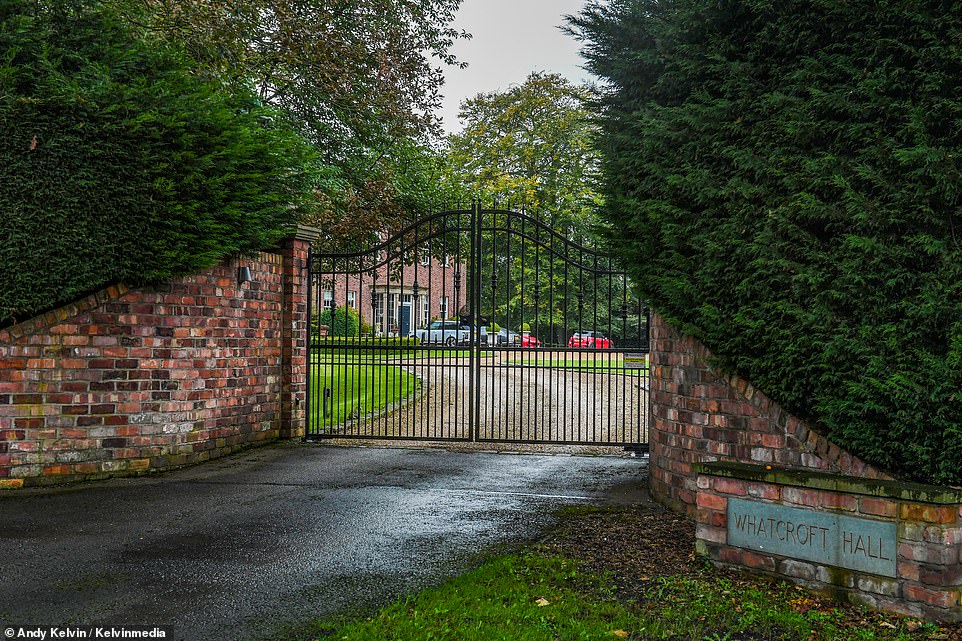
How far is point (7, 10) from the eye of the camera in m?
6.86

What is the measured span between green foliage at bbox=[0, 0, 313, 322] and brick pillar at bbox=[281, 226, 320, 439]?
161cm

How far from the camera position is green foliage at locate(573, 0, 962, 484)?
390 cm

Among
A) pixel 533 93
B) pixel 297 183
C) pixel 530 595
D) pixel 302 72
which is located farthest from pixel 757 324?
pixel 533 93

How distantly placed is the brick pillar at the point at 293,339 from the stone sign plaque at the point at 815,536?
21.0 feet

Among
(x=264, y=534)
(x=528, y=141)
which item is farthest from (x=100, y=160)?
(x=528, y=141)

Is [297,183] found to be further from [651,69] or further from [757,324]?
[757,324]

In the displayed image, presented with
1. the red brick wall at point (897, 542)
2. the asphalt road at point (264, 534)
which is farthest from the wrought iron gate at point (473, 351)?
the red brick wall at point (897, 542)

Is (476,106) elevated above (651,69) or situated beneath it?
elevated above

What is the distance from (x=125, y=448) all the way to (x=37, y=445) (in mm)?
755

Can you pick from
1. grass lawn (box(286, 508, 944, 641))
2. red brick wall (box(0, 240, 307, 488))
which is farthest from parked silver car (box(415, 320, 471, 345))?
grass lawn (box(286, 508, 944, 641))

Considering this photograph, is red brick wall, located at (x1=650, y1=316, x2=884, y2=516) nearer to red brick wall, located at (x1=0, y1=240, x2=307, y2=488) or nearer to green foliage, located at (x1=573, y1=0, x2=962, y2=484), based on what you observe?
green foliage, located at (x1=573, y1=0, x2=962, y2=484)

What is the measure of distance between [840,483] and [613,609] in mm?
1411

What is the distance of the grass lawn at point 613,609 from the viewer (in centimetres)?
336

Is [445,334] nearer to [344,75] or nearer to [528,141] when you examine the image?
[344,75]
